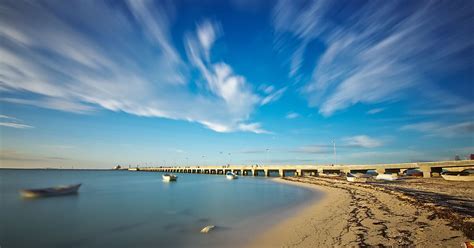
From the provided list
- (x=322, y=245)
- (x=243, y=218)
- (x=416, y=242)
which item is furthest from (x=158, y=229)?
(x=416, y=242)

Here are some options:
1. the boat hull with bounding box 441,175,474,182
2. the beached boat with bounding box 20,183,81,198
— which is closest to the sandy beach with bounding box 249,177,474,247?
the boat hull with bounding box 441,175,474,182

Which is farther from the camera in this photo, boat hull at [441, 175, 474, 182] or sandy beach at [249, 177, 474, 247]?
boat hull at [441, 175, 474, 182]

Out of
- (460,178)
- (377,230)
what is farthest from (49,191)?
(460,178)

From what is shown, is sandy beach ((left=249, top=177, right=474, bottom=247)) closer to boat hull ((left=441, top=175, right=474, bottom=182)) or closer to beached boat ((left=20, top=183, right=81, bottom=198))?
boat hull ((left=441, top=175, right=474, bottom=182))

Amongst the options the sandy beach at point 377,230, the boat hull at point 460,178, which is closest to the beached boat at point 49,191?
the sandy beach at point 377,230

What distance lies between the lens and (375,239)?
9.26 m

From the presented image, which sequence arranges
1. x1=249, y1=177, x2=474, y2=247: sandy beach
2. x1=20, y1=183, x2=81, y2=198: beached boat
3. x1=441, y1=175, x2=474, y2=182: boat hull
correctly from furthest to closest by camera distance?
1. x1=441, y1=175, x2=474, y2=182: boat hull
2. x1=20, y1=183, x2=81, y2=198: beached boat
3. x1=249, y1=177, x2=474, y2=247: sandy beach

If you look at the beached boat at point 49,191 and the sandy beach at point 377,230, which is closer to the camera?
the sandy beach at point 377,230

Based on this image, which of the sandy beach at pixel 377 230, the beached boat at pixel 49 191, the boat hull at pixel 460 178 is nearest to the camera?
the sandy beach at pixel 377 230

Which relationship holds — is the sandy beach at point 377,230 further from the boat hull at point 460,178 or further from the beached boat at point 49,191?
the beached boat at point 49,191

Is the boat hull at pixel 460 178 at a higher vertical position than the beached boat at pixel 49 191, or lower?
higher

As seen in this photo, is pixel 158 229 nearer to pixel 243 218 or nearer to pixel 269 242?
pixel 243 218

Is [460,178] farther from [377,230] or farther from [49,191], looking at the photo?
[49,191]

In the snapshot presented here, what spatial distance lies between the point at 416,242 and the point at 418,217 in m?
4.83
